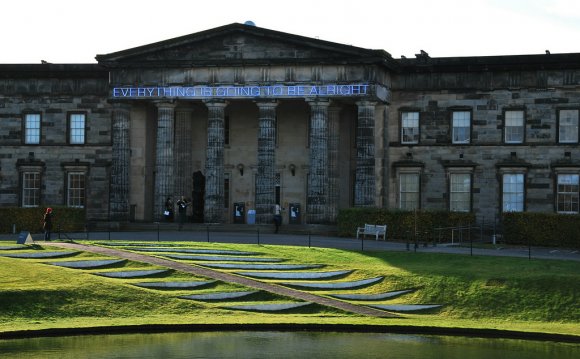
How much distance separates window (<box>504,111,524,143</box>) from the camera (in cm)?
6994

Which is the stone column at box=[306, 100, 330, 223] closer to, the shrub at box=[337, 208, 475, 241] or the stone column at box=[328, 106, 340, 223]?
Answer: the stone column at box=[328, 106, 340, 223]

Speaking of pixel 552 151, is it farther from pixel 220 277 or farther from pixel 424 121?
pixel 220 277

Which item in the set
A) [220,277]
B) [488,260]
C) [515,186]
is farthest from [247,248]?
[515,186]

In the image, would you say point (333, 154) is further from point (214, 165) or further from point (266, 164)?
point (214, 165)

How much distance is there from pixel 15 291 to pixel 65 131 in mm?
33317

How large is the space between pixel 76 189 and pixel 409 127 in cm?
2202

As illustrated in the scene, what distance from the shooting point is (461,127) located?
7088 centimetres

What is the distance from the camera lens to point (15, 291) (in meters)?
42.9

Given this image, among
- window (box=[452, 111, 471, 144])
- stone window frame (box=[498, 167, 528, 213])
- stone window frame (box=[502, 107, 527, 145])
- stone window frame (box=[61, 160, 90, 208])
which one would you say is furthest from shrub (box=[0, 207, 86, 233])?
stone window frame (box=[502, 107, 527, 145])

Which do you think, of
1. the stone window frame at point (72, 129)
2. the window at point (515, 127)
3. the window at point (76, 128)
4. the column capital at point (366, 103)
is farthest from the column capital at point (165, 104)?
the window at point (515, 127)

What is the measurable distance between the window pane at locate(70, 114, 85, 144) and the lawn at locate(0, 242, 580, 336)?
25500 millimetres

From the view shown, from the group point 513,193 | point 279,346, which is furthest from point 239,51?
point 279,346

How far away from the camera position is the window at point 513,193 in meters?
69.4

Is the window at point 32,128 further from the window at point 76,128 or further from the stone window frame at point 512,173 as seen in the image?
the stone window frame at point 512,173
